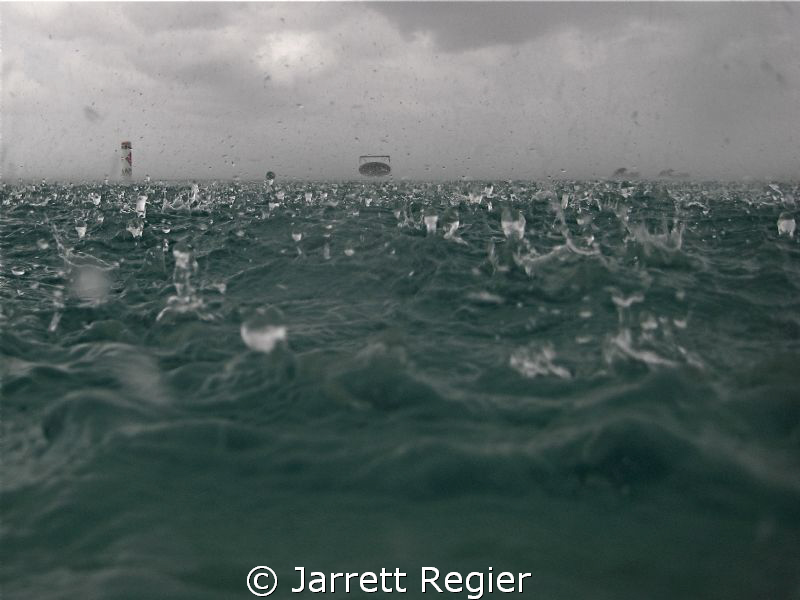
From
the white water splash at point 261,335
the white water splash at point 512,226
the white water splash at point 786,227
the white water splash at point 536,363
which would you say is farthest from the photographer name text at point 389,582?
the white water splash at point 786,227

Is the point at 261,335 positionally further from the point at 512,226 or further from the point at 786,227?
the point at 786,227

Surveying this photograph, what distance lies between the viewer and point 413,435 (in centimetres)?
468

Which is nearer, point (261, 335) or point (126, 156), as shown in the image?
point (261, 335)

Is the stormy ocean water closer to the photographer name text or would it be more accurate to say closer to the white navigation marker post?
the photographer name text

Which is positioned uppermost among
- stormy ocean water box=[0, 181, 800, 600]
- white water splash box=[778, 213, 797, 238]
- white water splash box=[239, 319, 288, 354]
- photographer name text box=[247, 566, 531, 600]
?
white water splash box=[778, 213, 797, 238]

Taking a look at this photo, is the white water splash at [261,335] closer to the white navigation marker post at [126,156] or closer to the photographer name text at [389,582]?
the photographer name text at [389,582]

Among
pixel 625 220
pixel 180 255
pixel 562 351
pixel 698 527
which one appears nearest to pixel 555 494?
pixel 698 527

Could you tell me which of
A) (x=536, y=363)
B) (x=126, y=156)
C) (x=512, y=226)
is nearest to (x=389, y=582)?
(x=536, y=363)

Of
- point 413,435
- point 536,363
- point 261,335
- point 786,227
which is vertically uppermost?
point 786,227

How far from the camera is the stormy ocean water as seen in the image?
3434 millimetres

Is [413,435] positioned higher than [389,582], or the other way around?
[413,435]

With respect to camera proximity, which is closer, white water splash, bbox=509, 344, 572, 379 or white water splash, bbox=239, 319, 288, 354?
white water splash, bbox=509, 344, 572, 379

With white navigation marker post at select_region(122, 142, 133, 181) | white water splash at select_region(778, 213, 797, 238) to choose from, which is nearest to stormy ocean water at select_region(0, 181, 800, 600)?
white water splash at select_region(778, 213, 797, 238)

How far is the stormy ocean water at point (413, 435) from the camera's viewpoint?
3434mm
